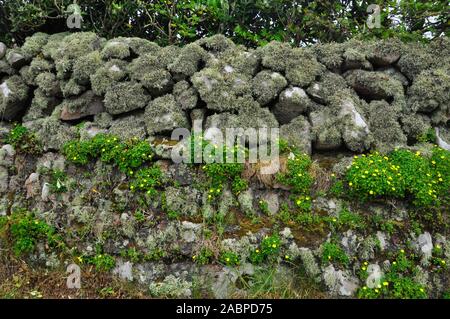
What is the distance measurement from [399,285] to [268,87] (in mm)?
3292

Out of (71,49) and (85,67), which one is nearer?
(85,67)

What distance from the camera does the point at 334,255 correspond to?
4734 millimetres

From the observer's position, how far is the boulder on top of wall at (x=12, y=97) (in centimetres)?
647

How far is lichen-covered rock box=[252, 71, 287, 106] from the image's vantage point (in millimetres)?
5805

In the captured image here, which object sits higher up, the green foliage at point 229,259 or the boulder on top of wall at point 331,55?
the boulder on top of wall at point 331,55

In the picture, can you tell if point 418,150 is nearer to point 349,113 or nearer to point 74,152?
point 349,113

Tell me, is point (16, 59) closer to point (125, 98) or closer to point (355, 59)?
point (125, 98)

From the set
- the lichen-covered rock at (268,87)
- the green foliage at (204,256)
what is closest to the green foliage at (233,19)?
the lichen-covered rock at (268,87)

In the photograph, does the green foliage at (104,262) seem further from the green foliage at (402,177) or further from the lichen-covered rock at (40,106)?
the green foliage at (402,177)

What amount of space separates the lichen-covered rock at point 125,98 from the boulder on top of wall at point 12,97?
5.79 feet

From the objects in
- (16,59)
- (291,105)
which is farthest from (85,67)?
(291,105)

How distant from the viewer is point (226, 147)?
5.32 m

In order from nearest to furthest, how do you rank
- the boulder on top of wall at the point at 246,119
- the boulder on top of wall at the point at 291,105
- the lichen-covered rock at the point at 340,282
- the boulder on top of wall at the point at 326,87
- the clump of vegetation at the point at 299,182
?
the lichen-covered rock at the point at 340,282
the clump of vegetation at the point at 299,182
the boulder on top of wall at the point at 246,119
the boulder on top of wall at the point at 291,105
the boulder on top of wall at the point at 326,87

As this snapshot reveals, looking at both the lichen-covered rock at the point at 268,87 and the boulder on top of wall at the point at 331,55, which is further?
the boulder on top of wall at the point at 331,55
